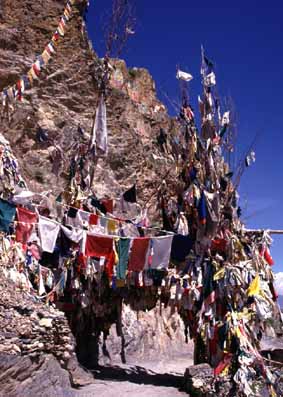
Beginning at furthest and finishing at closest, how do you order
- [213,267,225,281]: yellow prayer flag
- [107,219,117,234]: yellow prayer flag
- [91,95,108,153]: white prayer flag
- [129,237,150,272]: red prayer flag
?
[91,95,108,153]: white prayer flag, [107,219,117,234]: yellow prayer flag, [129,237,150,272]: red prayer flag, [213,267,225,281]: yellow prayer flag

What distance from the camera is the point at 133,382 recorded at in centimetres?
1282

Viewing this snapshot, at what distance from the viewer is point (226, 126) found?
41.6ft

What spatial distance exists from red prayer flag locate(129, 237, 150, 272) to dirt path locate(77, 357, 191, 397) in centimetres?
312

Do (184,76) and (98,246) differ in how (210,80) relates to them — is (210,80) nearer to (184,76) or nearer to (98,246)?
(184,76)

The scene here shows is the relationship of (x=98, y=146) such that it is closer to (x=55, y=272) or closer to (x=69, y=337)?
(x=55, y=272)

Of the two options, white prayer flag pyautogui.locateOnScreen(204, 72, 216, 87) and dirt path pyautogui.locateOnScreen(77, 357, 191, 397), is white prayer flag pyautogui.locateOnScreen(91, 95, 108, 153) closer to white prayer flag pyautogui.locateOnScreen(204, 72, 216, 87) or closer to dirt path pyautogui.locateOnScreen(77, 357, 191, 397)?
white prayer flag pyautogui.locateOnScreen(204, 72, 216, 87)

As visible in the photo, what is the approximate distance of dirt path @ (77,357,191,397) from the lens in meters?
11.1

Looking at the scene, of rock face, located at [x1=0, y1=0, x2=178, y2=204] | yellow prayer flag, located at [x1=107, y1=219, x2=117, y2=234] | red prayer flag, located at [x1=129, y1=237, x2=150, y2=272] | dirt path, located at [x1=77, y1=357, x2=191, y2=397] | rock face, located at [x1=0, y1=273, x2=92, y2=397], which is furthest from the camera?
rock face, located at [x1=0, y1=0, x2=178, y2=204]

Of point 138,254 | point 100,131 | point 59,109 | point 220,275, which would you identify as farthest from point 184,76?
point 59,109

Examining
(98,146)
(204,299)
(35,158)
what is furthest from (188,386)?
(35,158)

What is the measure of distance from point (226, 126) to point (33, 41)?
1344 cm

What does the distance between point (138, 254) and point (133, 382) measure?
3798 millimetres

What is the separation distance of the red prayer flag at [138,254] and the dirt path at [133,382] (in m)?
3.12

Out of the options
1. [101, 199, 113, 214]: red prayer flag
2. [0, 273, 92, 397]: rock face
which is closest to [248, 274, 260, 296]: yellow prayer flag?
[0, 273, 92, 397]: rock face
